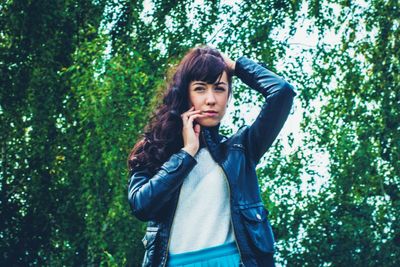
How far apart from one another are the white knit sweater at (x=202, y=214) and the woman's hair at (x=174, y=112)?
0.18m

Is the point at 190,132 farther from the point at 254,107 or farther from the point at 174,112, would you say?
the point at 254,107

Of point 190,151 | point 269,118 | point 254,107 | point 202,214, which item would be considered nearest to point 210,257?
point 202,214

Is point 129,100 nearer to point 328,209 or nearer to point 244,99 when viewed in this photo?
point 244,99

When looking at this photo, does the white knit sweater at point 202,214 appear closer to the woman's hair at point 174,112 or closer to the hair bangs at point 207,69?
the woman's hair at point 174,112

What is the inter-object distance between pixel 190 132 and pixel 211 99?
5.7 inches

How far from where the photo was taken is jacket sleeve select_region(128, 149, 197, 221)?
2.42m

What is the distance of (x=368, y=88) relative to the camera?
11.5 meters

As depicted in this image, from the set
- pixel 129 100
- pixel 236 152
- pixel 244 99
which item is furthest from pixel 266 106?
pixel 244 99

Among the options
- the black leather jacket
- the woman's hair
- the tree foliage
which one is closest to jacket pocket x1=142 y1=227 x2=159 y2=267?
the black leather jacket

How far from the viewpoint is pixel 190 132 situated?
2572 mm

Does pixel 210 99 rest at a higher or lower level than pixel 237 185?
higher

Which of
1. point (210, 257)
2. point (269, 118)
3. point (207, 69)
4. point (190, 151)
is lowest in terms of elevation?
point (210, 257)

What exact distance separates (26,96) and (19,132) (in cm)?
60

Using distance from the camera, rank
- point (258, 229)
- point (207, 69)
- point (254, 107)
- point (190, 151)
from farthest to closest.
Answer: point (254, 107) → point (207, 69) → point (190, 151) → point (258, 229)
